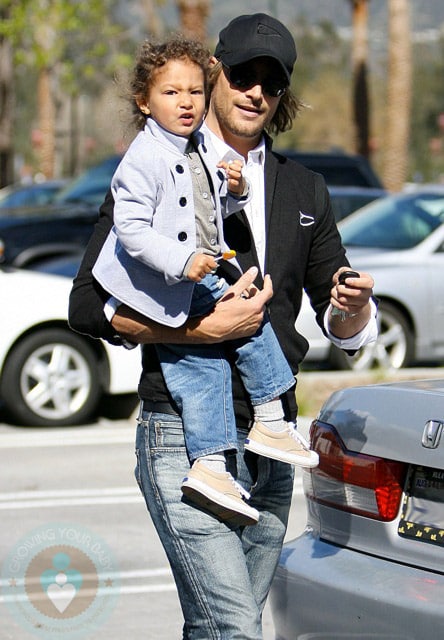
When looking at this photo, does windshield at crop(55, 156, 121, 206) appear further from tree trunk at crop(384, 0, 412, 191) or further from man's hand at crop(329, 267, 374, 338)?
man's hand at crop(329, 267, 374, 338)

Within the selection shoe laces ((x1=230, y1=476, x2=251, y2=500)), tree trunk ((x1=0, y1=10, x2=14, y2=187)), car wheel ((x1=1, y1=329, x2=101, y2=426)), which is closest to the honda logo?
shoe laces ((x1=230, y1=476, x2=251, y2=500))

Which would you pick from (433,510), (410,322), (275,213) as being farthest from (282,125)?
(410,322)

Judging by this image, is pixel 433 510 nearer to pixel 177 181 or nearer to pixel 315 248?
pixel 315 248

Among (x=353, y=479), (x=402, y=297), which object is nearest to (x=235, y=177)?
(x=353, y=479)

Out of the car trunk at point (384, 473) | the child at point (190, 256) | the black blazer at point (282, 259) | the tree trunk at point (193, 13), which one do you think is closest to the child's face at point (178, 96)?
the child at point (190, 256)

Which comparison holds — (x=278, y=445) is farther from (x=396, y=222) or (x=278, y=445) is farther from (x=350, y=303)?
(x=396, y=222)

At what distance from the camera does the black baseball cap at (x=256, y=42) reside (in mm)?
3297

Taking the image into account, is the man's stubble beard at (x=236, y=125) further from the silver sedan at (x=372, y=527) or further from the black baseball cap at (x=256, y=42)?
the silver sedan at (x=372, y=527)

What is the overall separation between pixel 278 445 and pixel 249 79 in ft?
3.07

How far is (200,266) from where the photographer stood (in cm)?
303

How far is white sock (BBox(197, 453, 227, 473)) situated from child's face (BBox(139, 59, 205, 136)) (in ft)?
2.61

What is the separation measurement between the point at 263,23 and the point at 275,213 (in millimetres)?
488

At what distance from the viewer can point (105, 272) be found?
127 inches

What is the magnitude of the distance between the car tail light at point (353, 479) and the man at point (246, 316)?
10.7 inches
